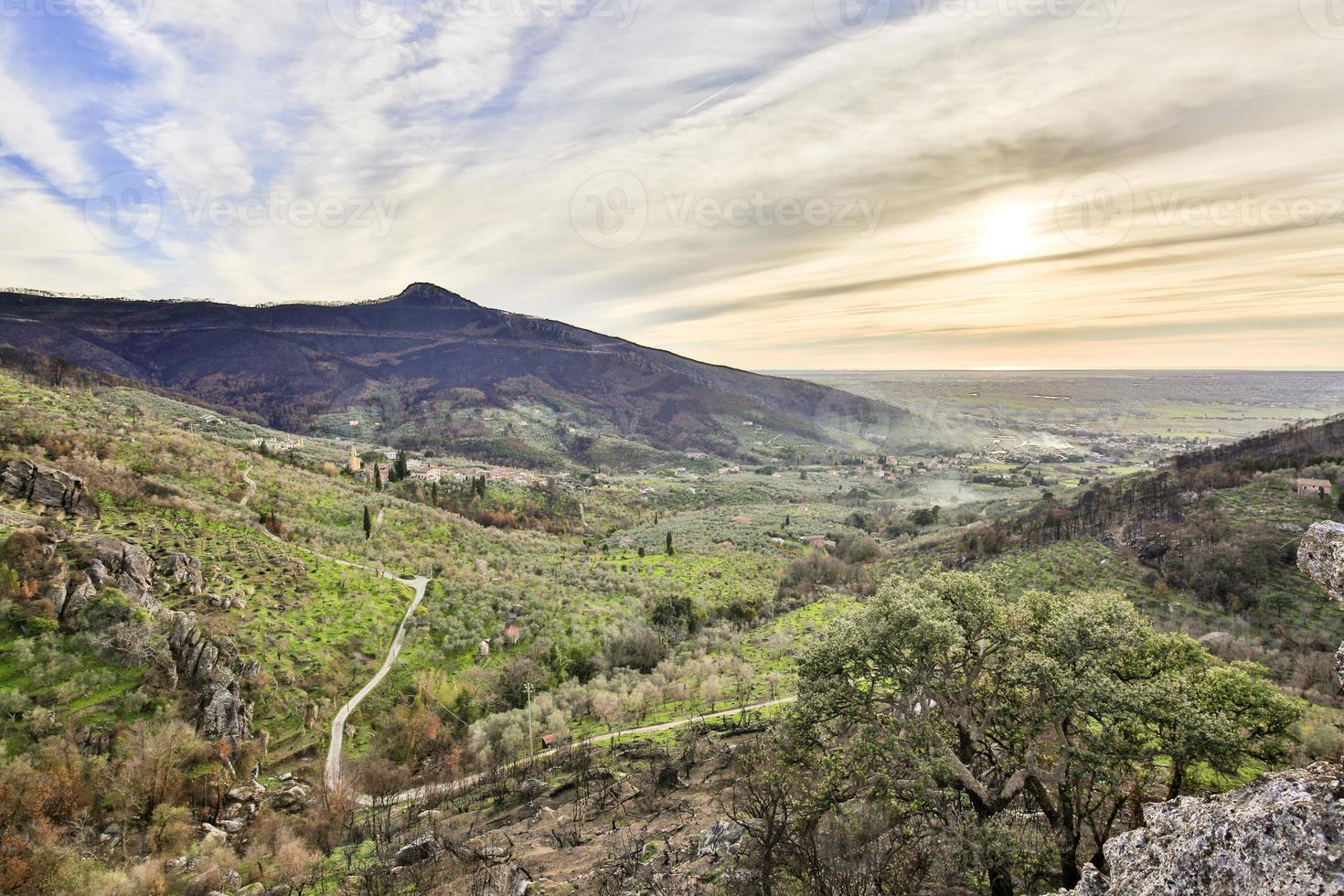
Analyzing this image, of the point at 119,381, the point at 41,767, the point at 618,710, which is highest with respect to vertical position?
the point at 119,381

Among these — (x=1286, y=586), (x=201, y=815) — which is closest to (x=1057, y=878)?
(x=201, y=815)

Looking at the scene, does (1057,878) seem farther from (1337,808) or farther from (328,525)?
(328,525)

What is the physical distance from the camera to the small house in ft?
180

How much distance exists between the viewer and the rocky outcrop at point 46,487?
36.9 m

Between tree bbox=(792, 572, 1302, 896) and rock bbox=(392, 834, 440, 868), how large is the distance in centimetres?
1343

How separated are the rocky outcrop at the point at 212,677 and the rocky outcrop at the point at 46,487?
1515cm

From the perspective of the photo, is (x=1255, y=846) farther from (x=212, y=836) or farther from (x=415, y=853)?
(x=212, y=836)

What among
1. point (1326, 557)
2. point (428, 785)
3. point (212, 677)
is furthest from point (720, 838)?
point (212, 677)

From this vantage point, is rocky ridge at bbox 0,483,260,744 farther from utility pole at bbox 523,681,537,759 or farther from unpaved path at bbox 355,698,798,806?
utility pole at bbox 523,681,537,759

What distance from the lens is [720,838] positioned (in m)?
16.5

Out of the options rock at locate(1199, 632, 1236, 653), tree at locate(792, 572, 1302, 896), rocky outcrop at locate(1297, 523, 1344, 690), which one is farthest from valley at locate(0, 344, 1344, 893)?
rocky outcrop at locate(1297, 523, 1344, 690)

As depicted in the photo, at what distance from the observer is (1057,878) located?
12.2 meters

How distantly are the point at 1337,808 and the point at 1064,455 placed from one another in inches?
9188

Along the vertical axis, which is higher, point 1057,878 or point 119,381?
point 119,381
